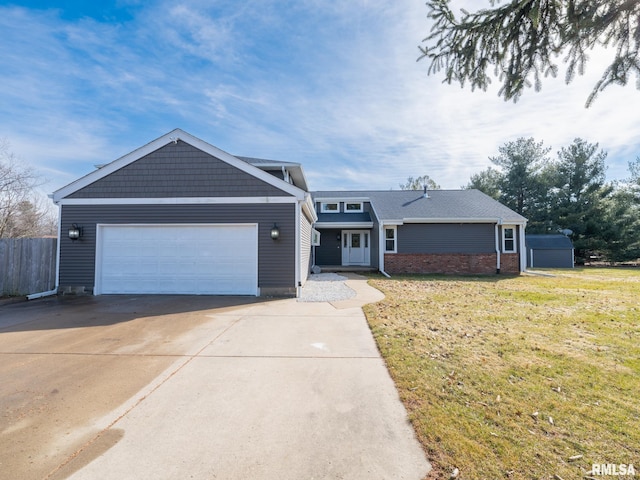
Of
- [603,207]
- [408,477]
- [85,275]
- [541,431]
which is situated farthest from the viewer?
[603,207]

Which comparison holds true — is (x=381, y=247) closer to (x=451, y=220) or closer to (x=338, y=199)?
(x=451, y=220)

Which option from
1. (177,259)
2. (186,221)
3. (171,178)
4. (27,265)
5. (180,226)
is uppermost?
(171,178)

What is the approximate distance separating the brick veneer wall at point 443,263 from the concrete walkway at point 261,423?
36.9 feet

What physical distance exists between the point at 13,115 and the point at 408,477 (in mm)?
16197

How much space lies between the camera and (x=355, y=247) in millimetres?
18094

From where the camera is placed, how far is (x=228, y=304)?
729 cm

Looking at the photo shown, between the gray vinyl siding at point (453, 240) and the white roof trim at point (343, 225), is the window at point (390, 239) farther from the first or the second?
the white roof trim at point (343, 225)

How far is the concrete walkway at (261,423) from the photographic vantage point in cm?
187

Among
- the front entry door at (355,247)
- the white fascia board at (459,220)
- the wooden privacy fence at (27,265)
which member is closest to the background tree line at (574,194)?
the white fascia board at (459,220)

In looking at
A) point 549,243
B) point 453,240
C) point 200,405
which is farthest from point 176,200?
point 549,243

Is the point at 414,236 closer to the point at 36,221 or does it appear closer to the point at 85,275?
the point at 85,275

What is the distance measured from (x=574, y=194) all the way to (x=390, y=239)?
23.6m

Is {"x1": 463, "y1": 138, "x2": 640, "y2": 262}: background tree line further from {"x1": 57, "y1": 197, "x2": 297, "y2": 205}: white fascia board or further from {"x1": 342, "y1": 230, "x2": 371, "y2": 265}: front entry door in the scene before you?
{"x1": 57, "y1": 197, "x2": 297, "y2": 205}: white fascia board

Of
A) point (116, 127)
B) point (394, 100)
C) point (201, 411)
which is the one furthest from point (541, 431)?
point (116, 127)
